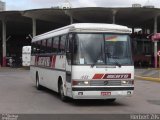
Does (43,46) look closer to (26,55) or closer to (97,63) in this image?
(97,63)

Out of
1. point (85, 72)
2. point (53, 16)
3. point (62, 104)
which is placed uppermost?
point (53, 16)

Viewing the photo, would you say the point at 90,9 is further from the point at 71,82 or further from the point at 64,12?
the point at 71,82

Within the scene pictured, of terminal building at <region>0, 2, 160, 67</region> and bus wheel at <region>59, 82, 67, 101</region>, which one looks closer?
bus wheel at <region>59, 82, 67, 101</region>

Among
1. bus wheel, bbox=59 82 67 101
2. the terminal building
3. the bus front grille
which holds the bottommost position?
bus wheel, bbox=59 82 67 101

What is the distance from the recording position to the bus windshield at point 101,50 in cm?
1491

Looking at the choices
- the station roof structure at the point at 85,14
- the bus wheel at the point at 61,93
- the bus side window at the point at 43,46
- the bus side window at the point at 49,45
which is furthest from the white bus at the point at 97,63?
the station roof structure at the point at 85,14

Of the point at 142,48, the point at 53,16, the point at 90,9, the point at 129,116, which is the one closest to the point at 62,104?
the point at 129,116

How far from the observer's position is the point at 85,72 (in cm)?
1472

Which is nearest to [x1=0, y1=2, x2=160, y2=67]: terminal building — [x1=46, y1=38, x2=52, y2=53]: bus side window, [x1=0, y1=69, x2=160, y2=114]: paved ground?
[x1=46, y1=38, x2=52, y2=53]: bus side window

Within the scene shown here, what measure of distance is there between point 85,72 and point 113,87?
105 centimetres

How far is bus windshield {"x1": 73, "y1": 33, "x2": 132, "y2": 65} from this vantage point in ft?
48.9

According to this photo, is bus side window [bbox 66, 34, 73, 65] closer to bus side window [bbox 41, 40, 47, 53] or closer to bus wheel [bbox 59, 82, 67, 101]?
bus wheel [bbox 59, 82, 67, 101]

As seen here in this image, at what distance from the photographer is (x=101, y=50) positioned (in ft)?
49.3

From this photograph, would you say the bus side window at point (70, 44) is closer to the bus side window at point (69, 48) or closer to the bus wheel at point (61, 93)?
the bus side window at point (69, 48)
